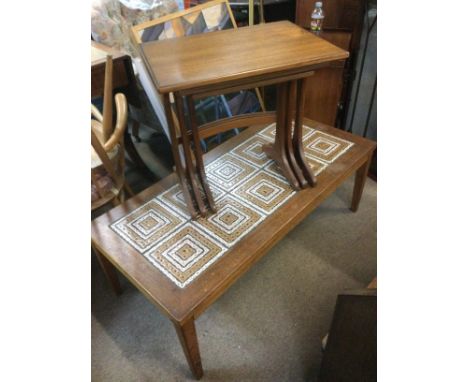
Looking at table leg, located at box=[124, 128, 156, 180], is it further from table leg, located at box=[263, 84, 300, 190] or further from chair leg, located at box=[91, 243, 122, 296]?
table leg, located at box=[263, 84, 300, 190]

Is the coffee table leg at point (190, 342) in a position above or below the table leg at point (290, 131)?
below

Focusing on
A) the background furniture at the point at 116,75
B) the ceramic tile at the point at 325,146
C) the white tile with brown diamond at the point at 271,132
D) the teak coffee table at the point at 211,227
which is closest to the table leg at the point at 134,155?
the background furniture at the point at 116,75

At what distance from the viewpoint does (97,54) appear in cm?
179

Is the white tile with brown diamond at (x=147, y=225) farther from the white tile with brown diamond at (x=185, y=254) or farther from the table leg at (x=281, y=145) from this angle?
the table leg at (x=281, y=145)

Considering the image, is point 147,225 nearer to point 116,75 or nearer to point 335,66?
point 116,75

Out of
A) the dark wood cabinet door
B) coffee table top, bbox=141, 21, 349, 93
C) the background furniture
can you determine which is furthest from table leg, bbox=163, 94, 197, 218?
the dark wood cabinet door

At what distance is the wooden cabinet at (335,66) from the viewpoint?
1.73 metres

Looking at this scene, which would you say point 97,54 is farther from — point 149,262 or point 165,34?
point 149,262

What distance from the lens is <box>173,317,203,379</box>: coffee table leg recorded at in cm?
91

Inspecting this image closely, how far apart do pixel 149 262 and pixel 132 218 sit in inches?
9.6

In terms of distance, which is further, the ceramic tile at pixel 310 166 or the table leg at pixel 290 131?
the ceramic tile at pixel 310 166

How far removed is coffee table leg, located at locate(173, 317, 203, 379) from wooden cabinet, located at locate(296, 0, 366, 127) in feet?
5.20

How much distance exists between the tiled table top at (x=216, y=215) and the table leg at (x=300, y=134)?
9 cm

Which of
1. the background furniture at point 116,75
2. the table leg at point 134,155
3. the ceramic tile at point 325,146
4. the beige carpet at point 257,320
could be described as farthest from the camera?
the table leg at point 134,155
